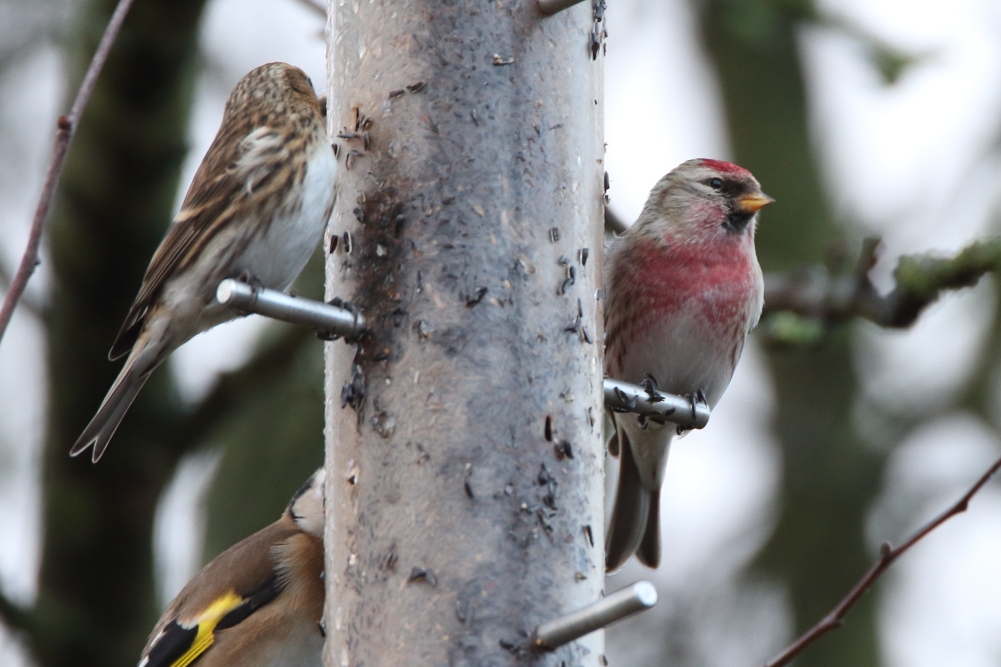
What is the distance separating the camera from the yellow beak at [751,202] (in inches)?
173

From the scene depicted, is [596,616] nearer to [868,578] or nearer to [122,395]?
[868,578]

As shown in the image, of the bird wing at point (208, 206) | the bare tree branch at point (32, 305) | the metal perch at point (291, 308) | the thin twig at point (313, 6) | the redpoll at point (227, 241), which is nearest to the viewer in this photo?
the metal perch at point (291, 308)

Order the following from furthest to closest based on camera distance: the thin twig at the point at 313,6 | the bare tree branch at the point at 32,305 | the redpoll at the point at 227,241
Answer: the bare tree branch at the point at 32,305
the thin twig at the point at 313,6
the redpoll at the point at 227,241

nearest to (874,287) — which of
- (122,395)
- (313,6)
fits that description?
(313,6)

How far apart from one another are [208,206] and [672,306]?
1.70m

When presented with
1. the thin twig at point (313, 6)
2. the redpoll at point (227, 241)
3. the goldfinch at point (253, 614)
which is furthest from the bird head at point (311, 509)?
the thin twig at point (313, 6)

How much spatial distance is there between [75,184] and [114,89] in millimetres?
359

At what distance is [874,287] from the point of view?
179 inches

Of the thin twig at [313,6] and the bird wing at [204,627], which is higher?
the thin twig at [313,6]

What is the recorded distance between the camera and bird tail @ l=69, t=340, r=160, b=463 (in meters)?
3.03

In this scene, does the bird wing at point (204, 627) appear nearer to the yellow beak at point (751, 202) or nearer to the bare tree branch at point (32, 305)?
the bare tree branch at point (32, 305)

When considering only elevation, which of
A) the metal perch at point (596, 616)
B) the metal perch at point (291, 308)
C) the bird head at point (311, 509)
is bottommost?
the bird head at point (311, 509)

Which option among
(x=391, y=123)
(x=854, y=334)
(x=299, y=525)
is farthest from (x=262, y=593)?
(x=854, y=334)

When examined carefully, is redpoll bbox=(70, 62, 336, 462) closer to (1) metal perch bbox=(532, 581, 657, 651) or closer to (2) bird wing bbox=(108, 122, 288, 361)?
(2) bird wing bbox=(108, 122, 288, 361)
